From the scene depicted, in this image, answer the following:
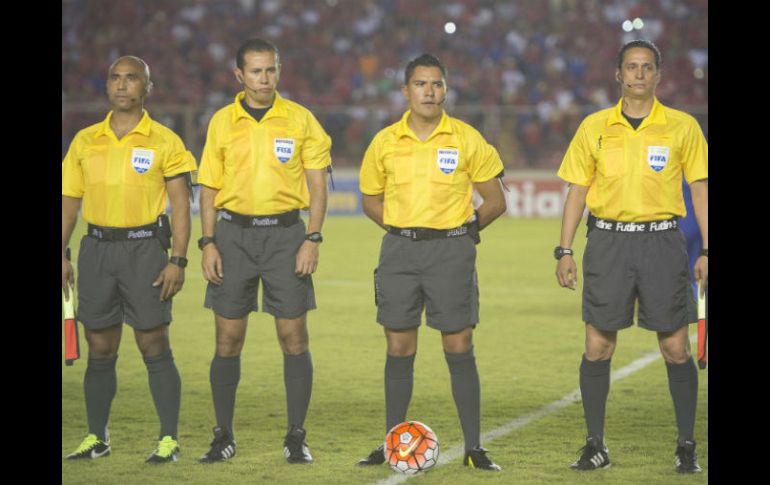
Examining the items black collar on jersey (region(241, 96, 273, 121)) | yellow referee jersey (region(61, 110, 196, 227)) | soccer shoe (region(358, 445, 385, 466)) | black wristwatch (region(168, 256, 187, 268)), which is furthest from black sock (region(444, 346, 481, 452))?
yellow referee jersey (region(61, 110, 196, 227))

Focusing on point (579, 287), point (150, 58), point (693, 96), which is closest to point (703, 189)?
point (579, 287)

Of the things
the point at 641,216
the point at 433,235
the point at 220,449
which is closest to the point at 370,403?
the point at 220,449

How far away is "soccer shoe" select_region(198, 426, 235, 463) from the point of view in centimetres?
638

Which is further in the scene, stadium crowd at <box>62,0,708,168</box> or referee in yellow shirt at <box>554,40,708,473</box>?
Answer: stadium crowd at <box>62,0,708,168</box>

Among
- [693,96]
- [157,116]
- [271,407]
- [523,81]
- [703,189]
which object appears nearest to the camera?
[703,189]

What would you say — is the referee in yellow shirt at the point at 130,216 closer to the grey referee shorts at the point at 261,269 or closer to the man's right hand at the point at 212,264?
the man's right hand at the point at 212,264

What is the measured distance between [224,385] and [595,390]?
1846 mm

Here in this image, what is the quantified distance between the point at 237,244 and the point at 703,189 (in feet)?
7.43

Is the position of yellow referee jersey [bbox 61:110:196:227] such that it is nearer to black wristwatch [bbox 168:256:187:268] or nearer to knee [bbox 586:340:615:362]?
black wristwatch [bbox 168:256:187:268]

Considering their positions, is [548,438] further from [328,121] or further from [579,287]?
[328,121]

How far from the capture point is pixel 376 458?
6.35 meters

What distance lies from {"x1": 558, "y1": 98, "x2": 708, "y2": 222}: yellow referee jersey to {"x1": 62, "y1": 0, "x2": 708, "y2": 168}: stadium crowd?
54.0 ft

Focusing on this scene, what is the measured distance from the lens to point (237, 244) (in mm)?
6289

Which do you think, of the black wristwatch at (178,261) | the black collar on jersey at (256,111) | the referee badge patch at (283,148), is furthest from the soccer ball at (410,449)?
the black collar on jersey at (256,111)
